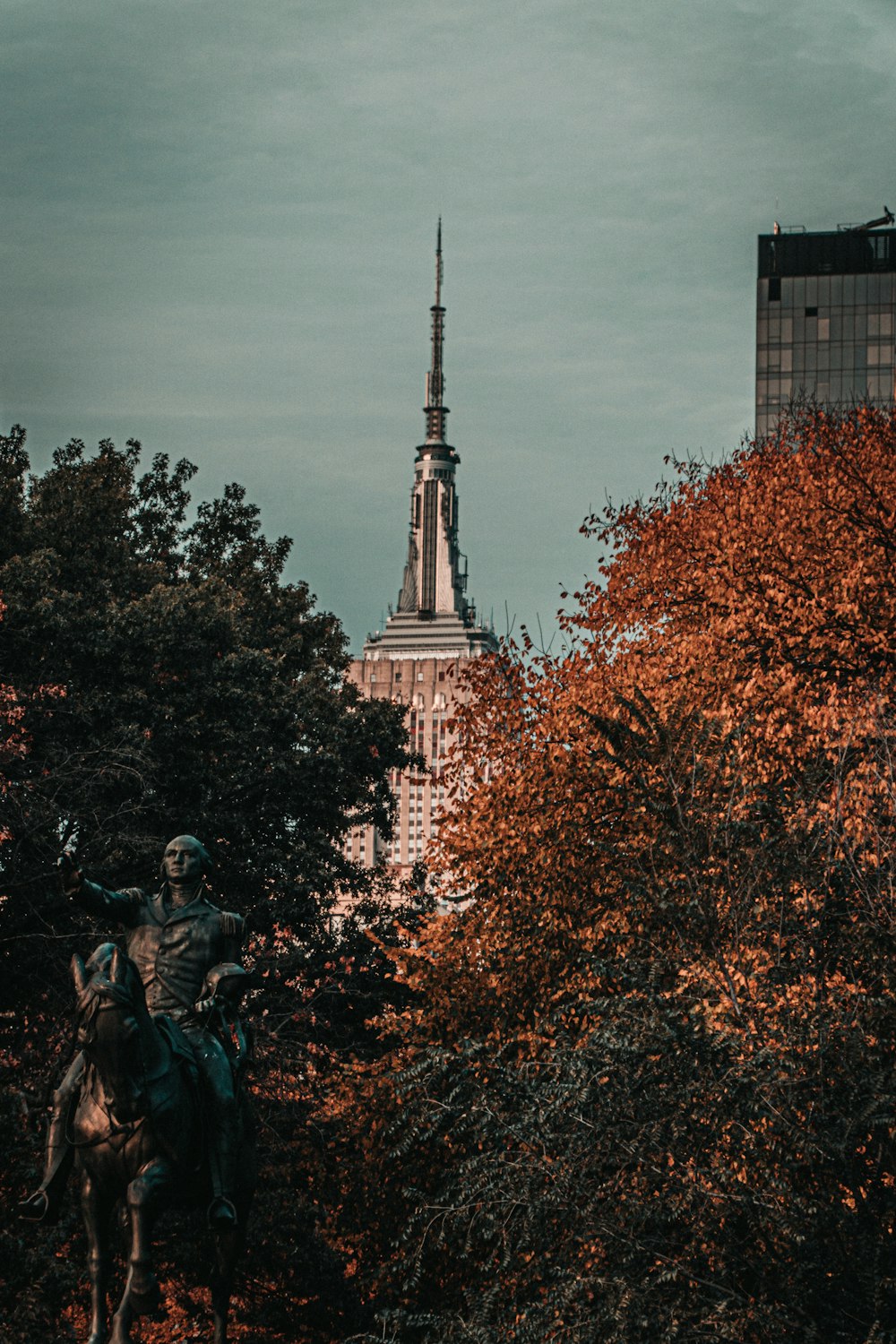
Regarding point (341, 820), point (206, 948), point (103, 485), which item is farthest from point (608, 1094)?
point (103, 485)

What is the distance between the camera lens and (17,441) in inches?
1473

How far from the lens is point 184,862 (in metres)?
14.4

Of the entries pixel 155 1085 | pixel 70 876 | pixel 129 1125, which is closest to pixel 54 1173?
pixel 129 1125

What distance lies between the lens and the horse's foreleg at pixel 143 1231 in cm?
1262

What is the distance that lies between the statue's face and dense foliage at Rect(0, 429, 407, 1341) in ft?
25.3

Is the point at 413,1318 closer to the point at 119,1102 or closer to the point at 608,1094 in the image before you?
the point at 608,1094

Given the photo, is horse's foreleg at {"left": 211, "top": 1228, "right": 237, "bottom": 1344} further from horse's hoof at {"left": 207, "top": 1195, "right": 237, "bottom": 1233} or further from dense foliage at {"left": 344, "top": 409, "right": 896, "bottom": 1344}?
dense foliage at {"left": 344, "top": 409, "right": 896, "bottom": 1344}

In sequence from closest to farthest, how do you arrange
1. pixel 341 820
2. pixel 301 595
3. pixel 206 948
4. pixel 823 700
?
pixel 206 948, pixel 823 700, pixel 341 820, pixel 301 595

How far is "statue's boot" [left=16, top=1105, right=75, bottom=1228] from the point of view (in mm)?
13297

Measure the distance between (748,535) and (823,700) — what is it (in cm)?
330

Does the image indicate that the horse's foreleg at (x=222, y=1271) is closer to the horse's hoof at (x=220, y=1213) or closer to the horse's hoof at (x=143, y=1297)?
the horse's hoof at (x=220, y=1213)

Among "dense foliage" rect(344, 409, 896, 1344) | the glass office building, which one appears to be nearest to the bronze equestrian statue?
"dense foliage" rect(344, 409, 896, 1344)

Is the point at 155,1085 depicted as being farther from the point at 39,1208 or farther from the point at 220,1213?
the point at 39,1208

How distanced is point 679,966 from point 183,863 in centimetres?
731
